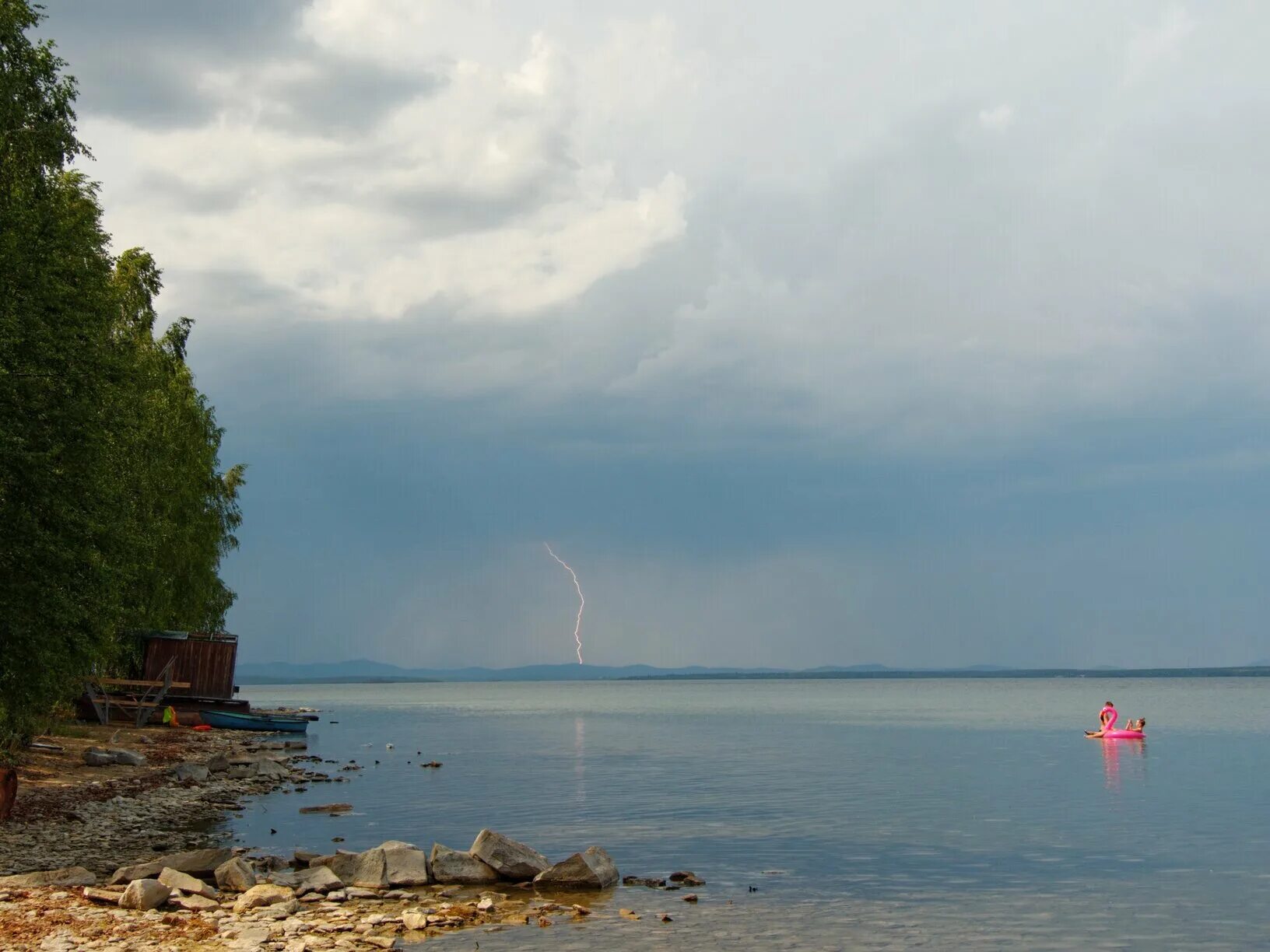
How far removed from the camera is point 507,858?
71.9 feet

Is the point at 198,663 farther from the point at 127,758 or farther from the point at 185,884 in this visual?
the point at 185,884

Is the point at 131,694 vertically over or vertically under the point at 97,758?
over

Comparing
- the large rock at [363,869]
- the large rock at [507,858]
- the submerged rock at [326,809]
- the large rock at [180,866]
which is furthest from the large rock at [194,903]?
the submerged rock at [326,809]

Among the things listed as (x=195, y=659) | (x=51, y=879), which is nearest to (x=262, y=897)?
(x=51, y=879)

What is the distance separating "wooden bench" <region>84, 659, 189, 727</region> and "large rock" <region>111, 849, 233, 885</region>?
3312 cm

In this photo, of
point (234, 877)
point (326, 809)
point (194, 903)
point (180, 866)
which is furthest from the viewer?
point (326, 809)

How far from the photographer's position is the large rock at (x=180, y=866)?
19609 millimetres

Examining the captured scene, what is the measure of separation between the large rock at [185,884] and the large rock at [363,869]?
2481mm

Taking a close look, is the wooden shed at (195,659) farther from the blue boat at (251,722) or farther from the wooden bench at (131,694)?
the blue boat at (251,722)

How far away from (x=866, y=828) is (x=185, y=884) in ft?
62.7

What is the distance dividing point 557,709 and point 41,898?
133234 millimetres

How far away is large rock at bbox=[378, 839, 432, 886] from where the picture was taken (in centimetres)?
2073

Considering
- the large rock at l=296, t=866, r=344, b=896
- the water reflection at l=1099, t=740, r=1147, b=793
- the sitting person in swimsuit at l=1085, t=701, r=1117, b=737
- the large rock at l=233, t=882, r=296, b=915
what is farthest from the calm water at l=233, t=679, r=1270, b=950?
the large rock at l=296, t=866, r=344, b=896

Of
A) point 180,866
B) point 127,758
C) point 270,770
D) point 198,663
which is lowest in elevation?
point 270,770
